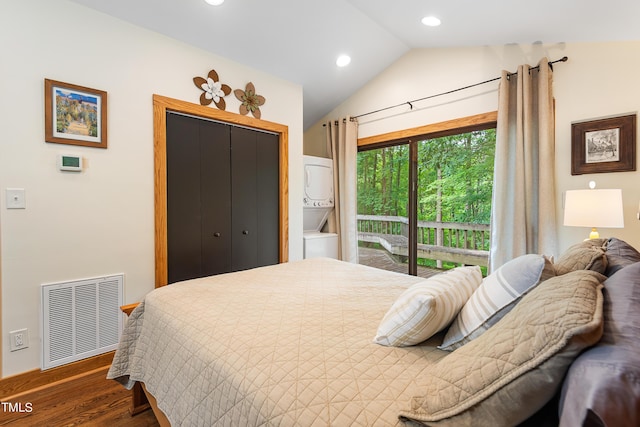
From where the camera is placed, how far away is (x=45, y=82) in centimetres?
202

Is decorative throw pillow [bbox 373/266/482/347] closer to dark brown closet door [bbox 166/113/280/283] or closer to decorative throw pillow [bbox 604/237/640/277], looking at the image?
decorative throw pillow [bbox 604/237/640/277]

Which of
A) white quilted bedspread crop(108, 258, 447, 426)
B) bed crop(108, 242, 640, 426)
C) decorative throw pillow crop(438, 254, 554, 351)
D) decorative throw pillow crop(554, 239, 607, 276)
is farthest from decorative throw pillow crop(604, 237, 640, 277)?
white quilted bedspread crop(108, 258, 447, 426)

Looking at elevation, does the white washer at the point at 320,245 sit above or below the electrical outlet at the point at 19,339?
above

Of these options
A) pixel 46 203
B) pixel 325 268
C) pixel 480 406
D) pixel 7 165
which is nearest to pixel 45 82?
pixel 7 165

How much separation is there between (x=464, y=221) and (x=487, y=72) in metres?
1.51

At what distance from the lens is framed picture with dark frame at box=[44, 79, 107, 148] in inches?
80.4

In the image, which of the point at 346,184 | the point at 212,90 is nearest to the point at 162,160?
the point at 212,90

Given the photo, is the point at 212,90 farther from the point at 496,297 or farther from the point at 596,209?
the point at 596,209

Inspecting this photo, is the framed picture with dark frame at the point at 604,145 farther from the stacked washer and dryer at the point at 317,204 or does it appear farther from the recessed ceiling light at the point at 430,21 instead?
the stacked washer and dryer at the point at 317,204

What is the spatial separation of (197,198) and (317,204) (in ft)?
A: 5.40

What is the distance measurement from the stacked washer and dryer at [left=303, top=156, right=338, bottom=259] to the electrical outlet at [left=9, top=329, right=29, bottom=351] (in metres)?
2.54

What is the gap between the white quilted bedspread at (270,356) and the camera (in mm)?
782

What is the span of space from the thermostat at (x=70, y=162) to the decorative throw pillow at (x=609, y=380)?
9.02ft

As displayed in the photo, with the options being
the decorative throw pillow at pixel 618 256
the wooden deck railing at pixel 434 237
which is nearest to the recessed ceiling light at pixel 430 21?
the wooden deck railing at pixel 434 237
